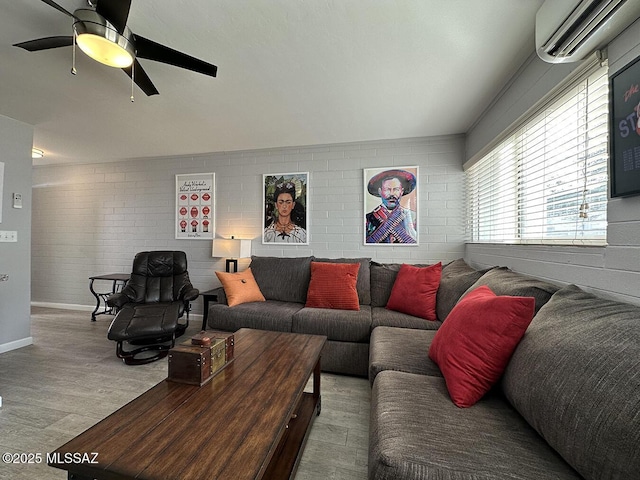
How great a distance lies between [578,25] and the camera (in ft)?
3.86

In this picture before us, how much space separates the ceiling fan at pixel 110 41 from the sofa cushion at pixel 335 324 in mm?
2046

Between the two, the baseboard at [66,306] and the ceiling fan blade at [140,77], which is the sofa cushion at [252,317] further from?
the baseboard at [66,306]

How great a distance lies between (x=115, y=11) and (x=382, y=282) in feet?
9.45

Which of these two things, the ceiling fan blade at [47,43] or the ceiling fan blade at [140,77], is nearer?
the ceiling fan blade at [47,43]

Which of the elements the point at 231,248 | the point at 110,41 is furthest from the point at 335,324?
the point at 110,41

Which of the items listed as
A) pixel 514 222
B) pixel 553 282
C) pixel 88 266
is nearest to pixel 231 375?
pixel 553 282

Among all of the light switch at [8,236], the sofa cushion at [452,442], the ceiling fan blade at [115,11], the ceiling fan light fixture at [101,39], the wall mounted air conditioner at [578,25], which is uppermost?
the ceiling fan blade at [115,11]

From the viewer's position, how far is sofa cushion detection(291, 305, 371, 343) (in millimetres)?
2422

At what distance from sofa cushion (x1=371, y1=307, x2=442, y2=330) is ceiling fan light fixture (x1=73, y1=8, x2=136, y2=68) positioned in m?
2.55

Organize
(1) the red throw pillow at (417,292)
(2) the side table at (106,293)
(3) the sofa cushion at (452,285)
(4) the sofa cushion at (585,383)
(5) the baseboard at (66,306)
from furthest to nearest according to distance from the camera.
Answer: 1. (5) the baseboard at (66,306)
2. (2) the side table at (106,293)
3. (1) the red throw pillow at (417,292)
4. (3) the sofa cushion at (452,285)
5. (4) the sofa cushion at (585,383)

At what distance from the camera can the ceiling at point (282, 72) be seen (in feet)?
5.10

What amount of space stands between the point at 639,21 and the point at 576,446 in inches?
63.9

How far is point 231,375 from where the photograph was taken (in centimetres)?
137

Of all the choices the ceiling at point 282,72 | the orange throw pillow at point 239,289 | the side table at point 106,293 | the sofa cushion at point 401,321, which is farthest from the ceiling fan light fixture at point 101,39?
the side table at point 106,293
